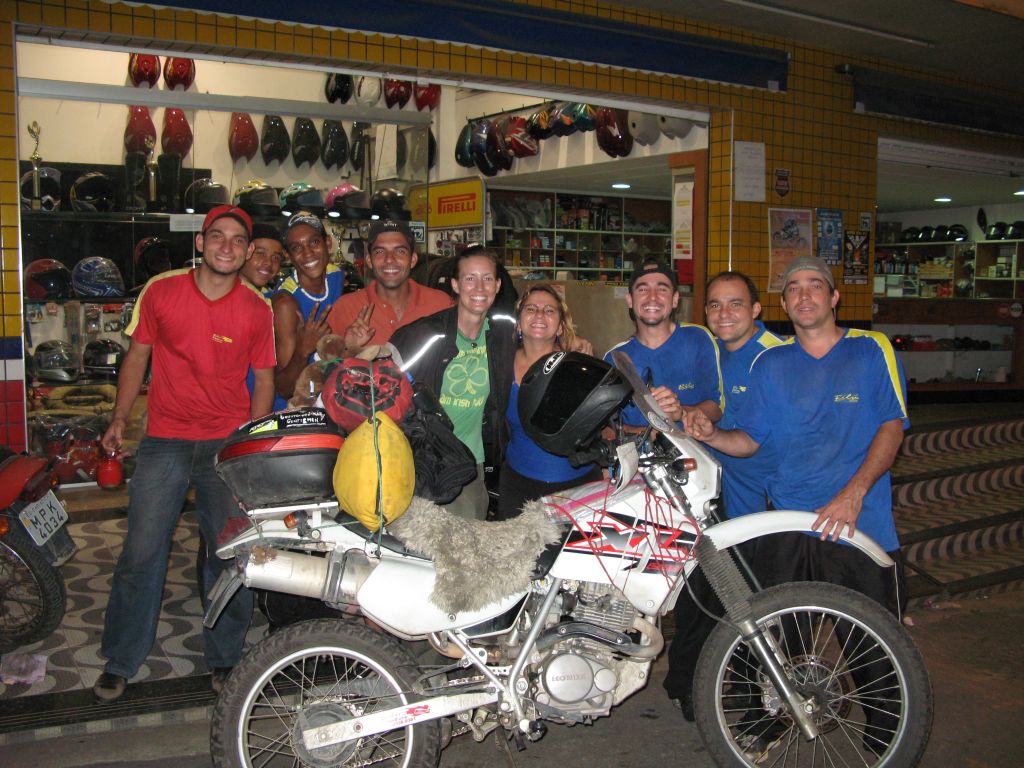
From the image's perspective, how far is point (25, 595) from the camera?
3.73 metres

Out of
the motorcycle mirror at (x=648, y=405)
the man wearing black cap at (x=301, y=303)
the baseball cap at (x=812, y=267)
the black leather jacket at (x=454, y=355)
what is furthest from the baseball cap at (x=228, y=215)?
the baseball cap at (x=812, y=267)

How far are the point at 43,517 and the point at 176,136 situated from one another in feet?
14.7

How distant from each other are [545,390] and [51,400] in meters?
5.08

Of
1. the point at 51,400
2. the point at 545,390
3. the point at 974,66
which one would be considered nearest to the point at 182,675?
the point at 545,390

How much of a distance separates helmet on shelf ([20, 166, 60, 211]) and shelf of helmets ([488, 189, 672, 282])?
258 inches

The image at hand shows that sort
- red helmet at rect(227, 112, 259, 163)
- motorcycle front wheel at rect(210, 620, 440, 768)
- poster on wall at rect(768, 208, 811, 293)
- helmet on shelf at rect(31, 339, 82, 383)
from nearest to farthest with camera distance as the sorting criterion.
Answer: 1. motorcycle front wheel at rect(210, 620, 440, 768)
2. helmet on shelf at rect(31, 339, 82, 383)
3. poster on wall at rect(768, 208, 811, 293)
4. red helmet at rect(227, 112, 259, 163)

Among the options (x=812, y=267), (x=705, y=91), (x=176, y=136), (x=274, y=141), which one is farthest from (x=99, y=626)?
(x=705, y=91)

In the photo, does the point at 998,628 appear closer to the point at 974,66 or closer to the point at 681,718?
the point at 681,718

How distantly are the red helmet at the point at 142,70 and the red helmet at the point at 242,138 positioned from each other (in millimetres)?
744

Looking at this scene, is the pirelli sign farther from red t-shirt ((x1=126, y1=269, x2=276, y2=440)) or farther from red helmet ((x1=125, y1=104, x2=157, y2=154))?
red t-shirt ((x1=126, y1=269, x2=276, y2=440))

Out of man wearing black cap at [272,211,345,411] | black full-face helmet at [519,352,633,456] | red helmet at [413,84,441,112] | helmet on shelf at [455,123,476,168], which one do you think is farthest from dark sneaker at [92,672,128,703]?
helmet on shelf at [455,123,476,168]

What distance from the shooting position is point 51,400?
651 cm

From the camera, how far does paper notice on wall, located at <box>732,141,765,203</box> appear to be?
7004 mm

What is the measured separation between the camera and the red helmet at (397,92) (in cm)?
855
